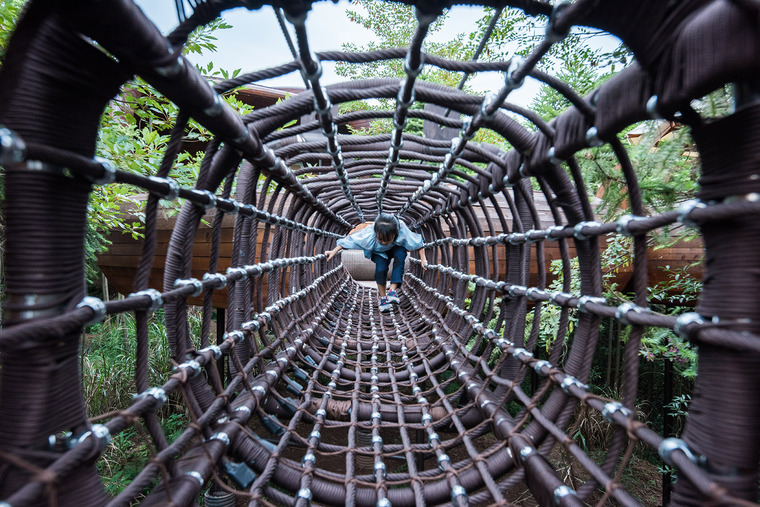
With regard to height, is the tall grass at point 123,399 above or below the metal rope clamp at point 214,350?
below

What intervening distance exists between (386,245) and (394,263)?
11.6 inches

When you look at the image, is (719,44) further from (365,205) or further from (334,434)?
(334,434)

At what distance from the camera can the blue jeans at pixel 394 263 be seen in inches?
139

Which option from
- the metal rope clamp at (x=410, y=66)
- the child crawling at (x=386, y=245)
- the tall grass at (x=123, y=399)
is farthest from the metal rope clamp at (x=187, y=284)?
the child crawling at (x=386, y=245)

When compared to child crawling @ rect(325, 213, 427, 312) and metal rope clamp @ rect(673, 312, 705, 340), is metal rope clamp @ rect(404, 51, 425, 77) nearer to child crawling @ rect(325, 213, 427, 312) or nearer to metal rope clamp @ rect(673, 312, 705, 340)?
metal rope clamp @ rect(673, 312, 705, 340)

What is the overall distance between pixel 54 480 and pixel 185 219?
0.56 m

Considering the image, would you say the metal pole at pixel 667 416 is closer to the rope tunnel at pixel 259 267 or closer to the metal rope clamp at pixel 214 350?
the rope tunnel at pixel 259 267

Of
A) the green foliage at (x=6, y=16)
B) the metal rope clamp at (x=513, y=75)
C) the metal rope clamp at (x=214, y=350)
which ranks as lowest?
the metal rope clamp at (x=214, y=350)

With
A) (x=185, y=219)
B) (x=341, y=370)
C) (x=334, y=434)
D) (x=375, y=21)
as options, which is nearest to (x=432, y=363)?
(x=341, y=370)

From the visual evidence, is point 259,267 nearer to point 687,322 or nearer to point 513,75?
point 513,75

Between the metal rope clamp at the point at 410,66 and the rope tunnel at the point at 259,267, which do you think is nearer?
the rope tunnel at the point at 259,267

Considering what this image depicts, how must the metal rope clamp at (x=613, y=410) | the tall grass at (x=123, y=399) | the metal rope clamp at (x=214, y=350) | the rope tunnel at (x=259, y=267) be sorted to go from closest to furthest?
the rope tunnel at (x=259, y=267) → the metal rope clamp at (x=613, y=410) → the metal rope clamp at (x=214, y=350) → the tall grass at (x=123, y=399)

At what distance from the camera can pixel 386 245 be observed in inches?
133

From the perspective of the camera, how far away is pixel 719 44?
434mm
